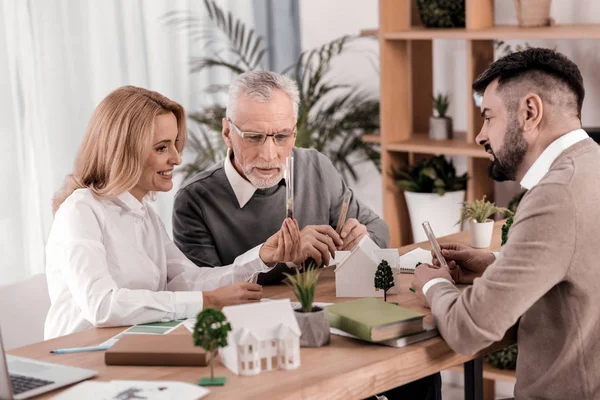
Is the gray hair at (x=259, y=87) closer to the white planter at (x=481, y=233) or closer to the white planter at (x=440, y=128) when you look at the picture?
the white planter at (x=481, y=233)

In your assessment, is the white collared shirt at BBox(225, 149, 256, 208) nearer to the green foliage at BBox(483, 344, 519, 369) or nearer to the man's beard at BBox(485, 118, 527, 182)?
the man's beard at BBox(485, 118, 527, 182)

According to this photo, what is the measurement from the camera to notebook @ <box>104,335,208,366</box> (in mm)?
1864

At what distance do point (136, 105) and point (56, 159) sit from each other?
1717 millimetres

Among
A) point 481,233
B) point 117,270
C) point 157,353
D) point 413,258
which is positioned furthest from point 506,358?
point 157,353

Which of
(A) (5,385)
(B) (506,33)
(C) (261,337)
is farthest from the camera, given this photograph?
(B) (506,33)

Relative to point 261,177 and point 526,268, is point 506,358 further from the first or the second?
point 526,268

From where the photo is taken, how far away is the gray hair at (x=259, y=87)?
2.78m

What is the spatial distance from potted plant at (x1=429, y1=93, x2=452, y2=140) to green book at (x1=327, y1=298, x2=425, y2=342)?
2.12 m

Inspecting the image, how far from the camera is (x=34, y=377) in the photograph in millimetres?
1822

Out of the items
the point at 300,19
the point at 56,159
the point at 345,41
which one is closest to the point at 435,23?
the point at 345,41

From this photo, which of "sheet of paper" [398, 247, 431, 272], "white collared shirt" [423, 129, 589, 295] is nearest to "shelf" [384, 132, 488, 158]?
"sheet of paper" [398, 247, 431, 272]

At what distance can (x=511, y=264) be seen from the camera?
72.9 inches

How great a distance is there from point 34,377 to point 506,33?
248cm

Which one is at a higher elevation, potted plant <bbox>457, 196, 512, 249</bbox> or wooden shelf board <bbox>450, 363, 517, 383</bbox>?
potted plant <bbox>457, 196, 512, 249</bbox>
